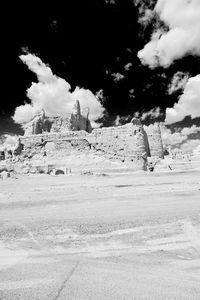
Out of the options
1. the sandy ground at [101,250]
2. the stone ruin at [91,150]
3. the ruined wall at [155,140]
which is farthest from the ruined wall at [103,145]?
the sandy ground at [101,250]

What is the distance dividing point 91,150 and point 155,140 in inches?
405

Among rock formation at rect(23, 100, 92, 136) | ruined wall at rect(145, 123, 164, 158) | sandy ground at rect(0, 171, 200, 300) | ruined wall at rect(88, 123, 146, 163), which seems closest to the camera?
sandy ground at rect(0, 171, 200, 300)

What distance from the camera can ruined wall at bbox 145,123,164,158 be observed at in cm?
3269

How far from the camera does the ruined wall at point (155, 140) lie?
32.7m

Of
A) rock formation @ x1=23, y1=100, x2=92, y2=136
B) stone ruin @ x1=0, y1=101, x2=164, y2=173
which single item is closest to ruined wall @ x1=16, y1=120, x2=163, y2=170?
stone ruin @ x1=0, y1=101, x2=164, y2=173

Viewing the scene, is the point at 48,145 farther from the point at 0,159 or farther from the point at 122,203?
the point at 122,203

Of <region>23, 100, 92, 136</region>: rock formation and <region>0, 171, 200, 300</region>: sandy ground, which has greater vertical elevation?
<region>23, 100, 92, 136</region>: rock formation

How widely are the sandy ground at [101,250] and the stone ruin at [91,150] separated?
1479cm

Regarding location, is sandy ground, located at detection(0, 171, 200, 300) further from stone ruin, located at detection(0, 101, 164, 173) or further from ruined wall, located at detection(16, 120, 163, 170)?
ruined wall, located at detection(16, 120, 163, 170)

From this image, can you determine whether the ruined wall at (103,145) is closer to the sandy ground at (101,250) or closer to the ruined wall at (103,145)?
the ruined wall at (103,145)

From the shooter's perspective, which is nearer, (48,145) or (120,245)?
(120,245)

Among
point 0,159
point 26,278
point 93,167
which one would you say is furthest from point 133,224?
point 0,159

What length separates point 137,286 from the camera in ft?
12.5

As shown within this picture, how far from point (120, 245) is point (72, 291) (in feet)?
8.41
